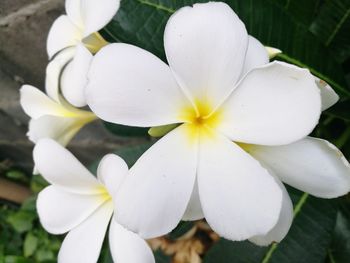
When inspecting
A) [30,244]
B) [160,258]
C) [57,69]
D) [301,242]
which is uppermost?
[57,69]

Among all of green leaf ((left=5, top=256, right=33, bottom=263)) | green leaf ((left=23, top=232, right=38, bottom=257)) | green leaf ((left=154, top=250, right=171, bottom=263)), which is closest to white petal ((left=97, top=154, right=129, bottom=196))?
green leaf ((left=154, top=250, right=171, bottom=263))

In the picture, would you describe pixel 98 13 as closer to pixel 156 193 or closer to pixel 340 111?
pixel 156 193

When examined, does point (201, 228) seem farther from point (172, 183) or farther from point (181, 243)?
point (172, 183)

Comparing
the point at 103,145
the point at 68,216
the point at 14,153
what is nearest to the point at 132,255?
the point at 68,216

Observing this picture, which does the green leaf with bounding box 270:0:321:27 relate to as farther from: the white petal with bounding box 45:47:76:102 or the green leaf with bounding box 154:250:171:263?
the green leaf with bounding box 154:250:171:263

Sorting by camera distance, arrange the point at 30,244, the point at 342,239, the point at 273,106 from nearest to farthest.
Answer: the point at 273,106
the point at 342,239
the point at 30,244

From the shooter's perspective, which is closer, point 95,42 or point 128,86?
point 128,86

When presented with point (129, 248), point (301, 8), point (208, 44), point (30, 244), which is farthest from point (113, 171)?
point (30, 244)
